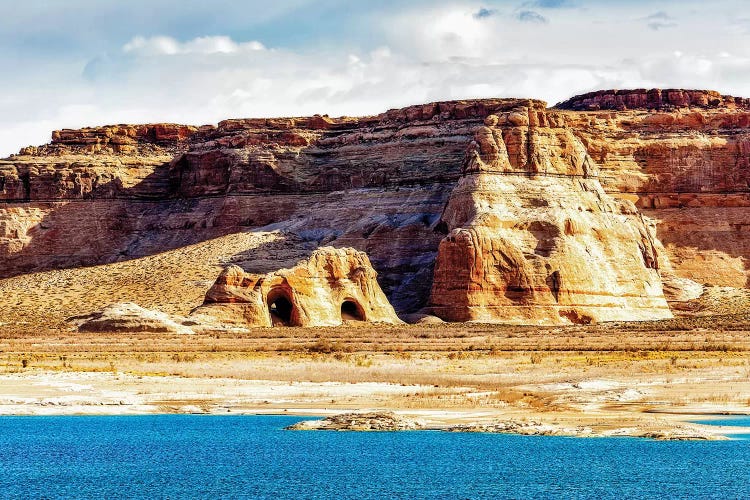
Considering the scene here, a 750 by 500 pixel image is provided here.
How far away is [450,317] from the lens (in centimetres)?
10131

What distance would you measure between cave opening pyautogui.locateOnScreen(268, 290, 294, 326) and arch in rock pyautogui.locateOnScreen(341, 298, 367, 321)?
3483mm

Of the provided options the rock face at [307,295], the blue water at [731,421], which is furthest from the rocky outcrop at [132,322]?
the blue water at [731,421]

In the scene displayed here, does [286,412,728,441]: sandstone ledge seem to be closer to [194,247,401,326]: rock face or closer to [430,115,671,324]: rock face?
[194,247,401,326]: rock face

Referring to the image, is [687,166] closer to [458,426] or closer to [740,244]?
[740,244]

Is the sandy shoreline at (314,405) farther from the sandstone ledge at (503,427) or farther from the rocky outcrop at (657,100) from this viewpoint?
the rocky outcrop at (657,100)

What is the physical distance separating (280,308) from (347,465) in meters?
63.8

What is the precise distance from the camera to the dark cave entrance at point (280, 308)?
97.0m

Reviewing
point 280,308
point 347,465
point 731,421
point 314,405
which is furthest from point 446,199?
point 347,465

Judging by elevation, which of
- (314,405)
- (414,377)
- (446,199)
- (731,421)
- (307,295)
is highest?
(446,199)

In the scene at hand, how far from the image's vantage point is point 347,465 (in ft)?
122

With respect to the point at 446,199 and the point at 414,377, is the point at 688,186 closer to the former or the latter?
the point at 446,199

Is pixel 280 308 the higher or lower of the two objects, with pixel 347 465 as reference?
higher

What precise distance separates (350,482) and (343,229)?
84857 millimetres

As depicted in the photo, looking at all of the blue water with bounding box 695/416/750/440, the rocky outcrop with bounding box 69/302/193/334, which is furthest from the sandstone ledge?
the rocky outcrop with bounding box 69/302/193/334
